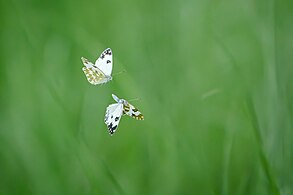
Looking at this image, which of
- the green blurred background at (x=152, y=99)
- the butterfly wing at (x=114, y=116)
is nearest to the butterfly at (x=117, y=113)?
the butterfly wing at (x=114, y=116)

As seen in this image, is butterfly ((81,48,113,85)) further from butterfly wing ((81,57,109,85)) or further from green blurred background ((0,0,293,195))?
green blurred background ((0,0,293,195))

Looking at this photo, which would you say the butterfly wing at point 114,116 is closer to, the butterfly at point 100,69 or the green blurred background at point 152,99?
the butterfly at point 100,69

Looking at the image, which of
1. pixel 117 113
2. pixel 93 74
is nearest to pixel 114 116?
pixel 117 113

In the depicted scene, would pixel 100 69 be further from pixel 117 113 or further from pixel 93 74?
pixel 117 113

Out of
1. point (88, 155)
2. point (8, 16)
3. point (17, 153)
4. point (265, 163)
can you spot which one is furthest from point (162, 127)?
point (8, 16)

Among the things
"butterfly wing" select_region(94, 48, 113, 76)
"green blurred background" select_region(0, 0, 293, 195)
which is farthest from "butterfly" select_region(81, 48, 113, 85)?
"green blurred background" select_region(0, 0, 293, 195)
